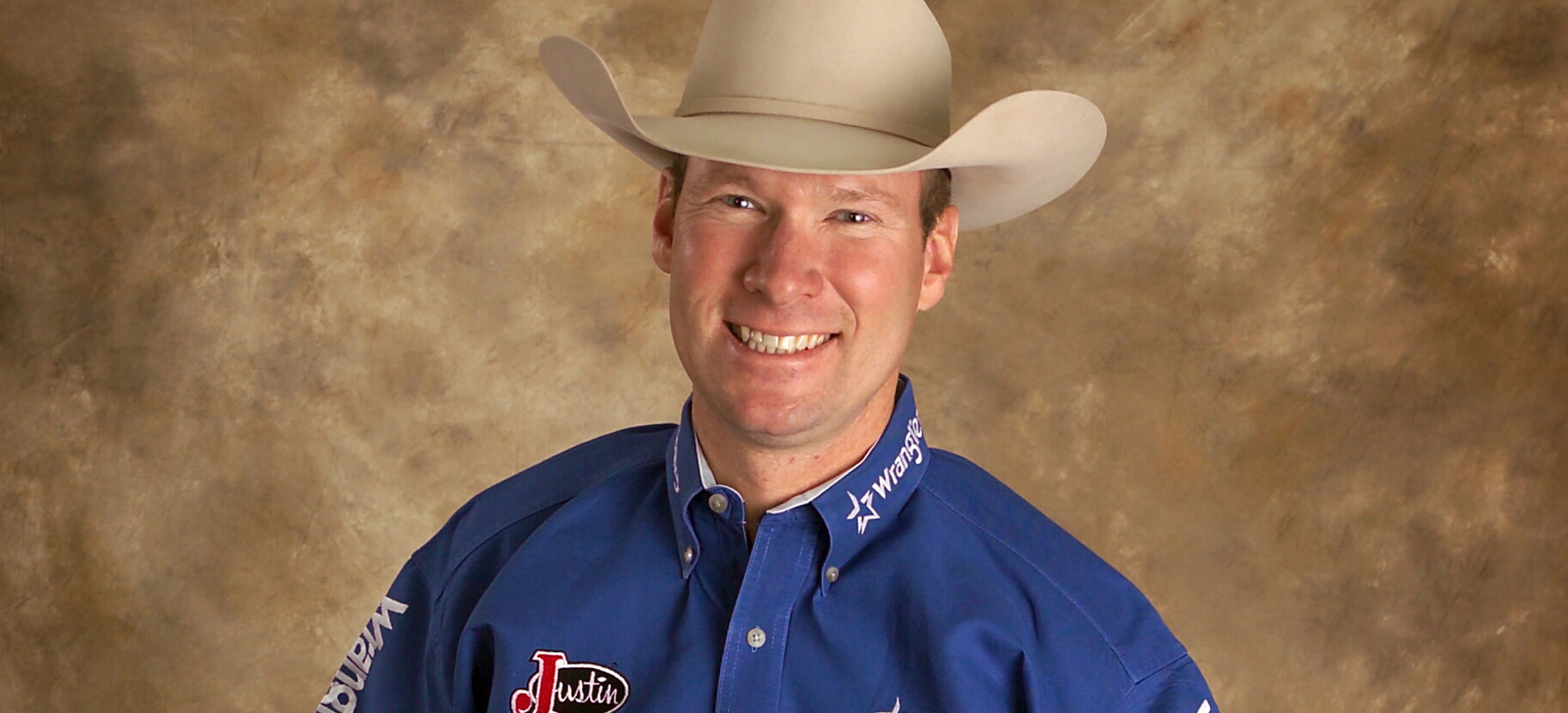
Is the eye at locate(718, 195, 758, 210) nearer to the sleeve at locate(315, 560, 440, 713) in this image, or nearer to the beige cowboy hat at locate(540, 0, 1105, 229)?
the beige cowboy hat at locate(540, 0, 1105, 229)

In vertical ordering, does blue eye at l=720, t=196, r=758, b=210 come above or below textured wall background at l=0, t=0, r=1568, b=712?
above

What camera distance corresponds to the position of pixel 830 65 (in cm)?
221

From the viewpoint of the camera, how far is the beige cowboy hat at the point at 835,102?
6.88 ft

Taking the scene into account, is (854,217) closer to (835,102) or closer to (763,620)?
(835,102)

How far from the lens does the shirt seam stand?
6.80 feet

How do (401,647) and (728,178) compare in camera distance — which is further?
(401,647)

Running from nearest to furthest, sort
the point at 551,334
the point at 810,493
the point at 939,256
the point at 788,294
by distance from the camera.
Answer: the point at 788,294, the point at 810,493, the point at 939,256, the point at 551,334

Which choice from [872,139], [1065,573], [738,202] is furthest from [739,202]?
[1065,573]

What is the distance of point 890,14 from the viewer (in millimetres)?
2232

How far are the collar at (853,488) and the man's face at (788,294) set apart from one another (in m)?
0.08

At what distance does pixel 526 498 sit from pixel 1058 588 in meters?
0.84

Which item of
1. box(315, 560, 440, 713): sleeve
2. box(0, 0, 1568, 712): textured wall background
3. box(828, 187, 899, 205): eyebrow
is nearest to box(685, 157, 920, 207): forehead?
box(828, 187, 899, 205): eyebrow

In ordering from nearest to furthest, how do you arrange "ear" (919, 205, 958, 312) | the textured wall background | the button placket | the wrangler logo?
the button placket
the wrangler logo
"ear" (919, 205, 958, 312)
the textured wall background

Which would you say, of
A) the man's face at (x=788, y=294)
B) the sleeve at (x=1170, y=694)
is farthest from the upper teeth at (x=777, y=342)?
the sleeve at (x=1170, y=694)
